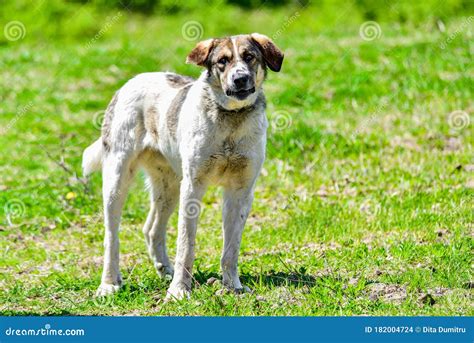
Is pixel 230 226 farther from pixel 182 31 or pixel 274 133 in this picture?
pixel 182 31

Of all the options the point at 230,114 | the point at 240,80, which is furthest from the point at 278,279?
the point at 240,80

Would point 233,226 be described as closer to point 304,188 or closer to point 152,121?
point 152,121

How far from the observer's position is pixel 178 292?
20.9 ft

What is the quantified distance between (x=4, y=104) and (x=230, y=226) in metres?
7.54

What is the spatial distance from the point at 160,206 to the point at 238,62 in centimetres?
174

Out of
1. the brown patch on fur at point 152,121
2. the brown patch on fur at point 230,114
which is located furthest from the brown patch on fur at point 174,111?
the brown patch on fur at point 230,114

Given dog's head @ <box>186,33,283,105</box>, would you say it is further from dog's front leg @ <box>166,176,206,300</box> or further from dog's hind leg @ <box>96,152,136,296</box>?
dog's hind leg @ <box>96,152,136,296</box>

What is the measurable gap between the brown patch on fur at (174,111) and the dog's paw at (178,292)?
40.6 inches

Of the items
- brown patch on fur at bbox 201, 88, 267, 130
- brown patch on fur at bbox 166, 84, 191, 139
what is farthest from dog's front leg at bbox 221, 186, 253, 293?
brown patch on fur at bbox 166, 84, 191, 139

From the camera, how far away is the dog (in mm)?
6254

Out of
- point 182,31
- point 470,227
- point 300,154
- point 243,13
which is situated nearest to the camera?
point 470,227

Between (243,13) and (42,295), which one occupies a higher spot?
(243,13)

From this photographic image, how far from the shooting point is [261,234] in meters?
8.05

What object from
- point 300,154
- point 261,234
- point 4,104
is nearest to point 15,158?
point 4,104
